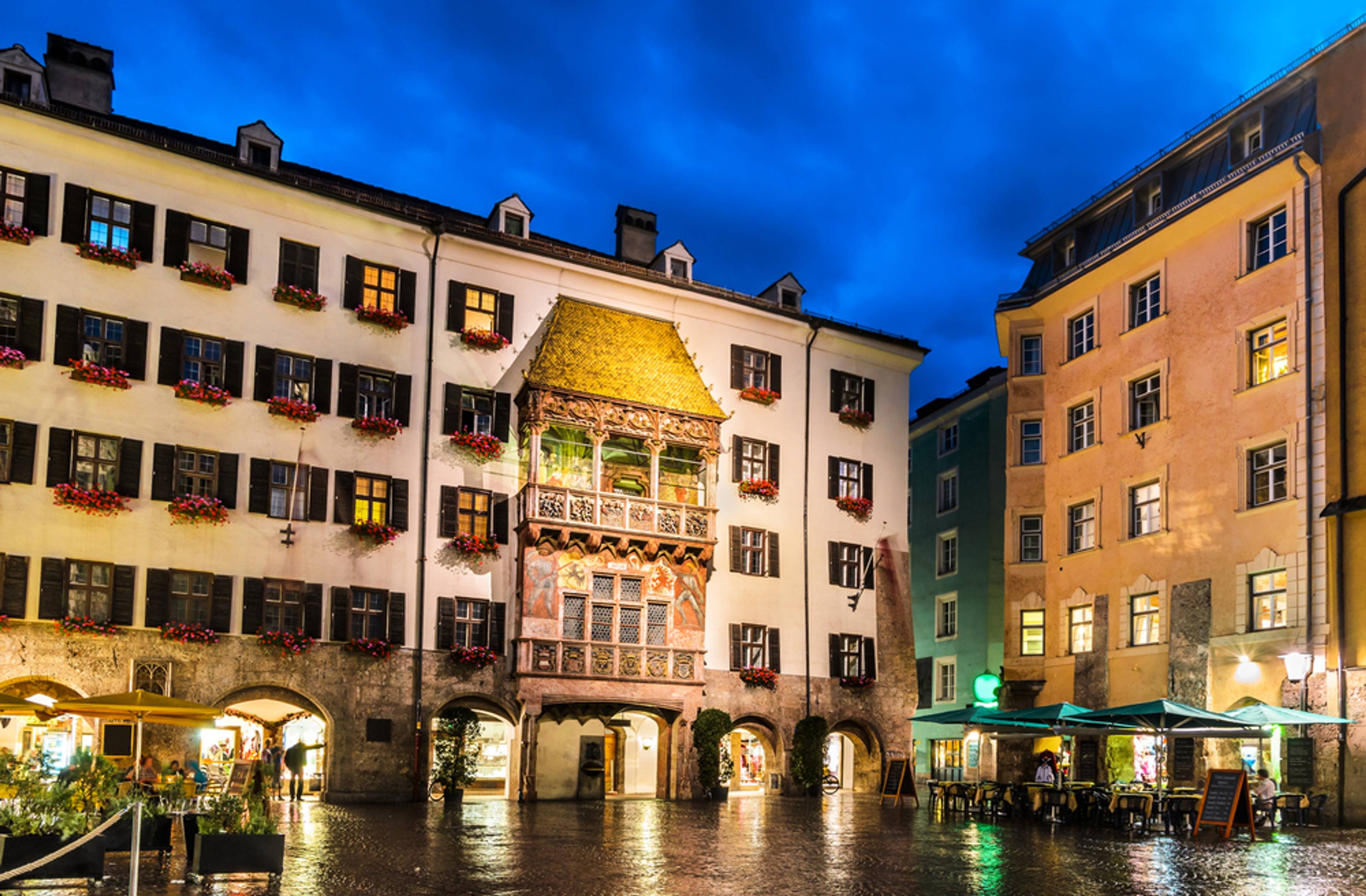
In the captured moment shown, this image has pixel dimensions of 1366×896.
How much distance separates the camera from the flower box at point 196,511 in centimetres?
3225

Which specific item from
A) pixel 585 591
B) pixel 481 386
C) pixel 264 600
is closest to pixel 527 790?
pixel 585 591

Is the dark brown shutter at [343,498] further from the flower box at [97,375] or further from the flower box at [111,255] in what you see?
the flower box at [111,255]

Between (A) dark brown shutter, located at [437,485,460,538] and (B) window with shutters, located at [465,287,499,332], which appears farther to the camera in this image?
(B) window with shutters, located at [465,287,499,332]

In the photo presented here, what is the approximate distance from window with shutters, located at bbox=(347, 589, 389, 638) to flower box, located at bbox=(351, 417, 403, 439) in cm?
424

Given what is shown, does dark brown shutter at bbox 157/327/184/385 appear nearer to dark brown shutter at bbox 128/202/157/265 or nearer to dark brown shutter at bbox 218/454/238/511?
dark brown shutter at bbox 128/202/157/265

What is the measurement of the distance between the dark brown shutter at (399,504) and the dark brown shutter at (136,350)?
6901mm

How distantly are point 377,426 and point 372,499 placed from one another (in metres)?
1.97

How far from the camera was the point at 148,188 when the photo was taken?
1320 inches

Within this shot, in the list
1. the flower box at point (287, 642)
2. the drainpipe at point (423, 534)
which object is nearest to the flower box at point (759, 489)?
the drainpipe at point (423, 534)

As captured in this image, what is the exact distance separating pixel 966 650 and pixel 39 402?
34.9 metres

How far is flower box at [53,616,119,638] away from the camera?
30.4 m

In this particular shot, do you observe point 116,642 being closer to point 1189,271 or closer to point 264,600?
point 264,600

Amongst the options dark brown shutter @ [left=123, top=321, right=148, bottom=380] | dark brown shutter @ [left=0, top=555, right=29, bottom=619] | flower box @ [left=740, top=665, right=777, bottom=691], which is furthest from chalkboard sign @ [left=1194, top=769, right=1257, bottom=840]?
dark brown shutter @ [left=123, top=321, right=148, bottom=380]

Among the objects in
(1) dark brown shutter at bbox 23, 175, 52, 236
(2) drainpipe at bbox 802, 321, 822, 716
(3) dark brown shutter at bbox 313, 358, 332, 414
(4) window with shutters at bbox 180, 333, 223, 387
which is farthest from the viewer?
(2) drainpipe at bbox 802, 321, 822, 716
